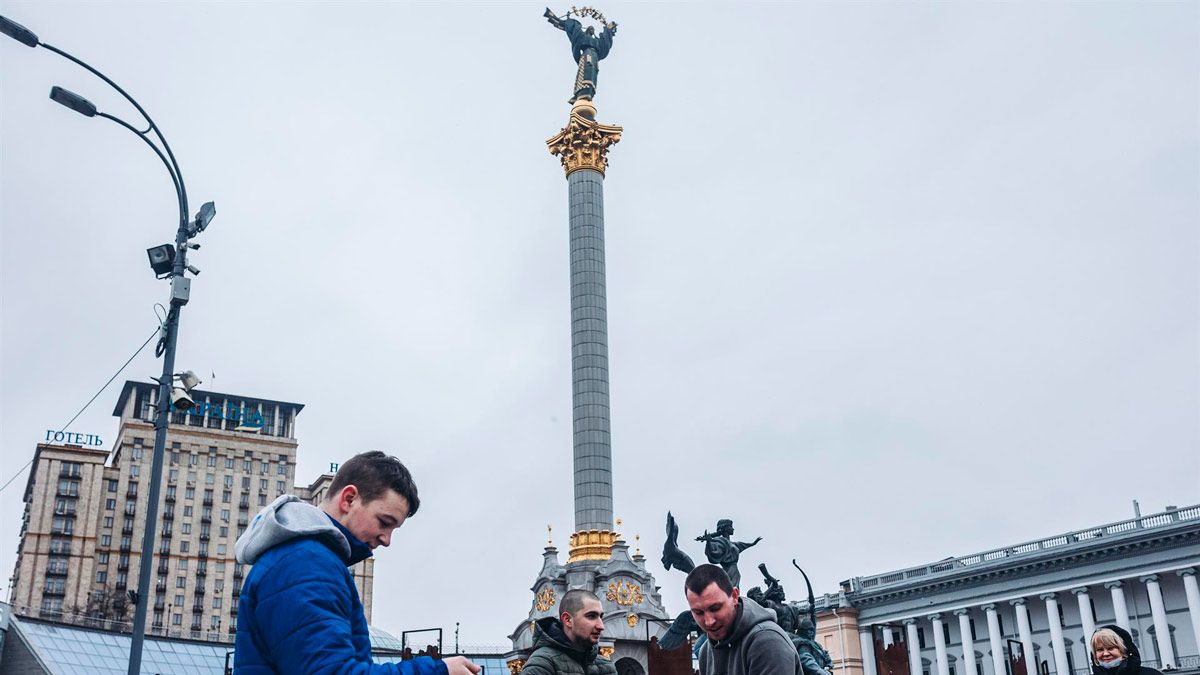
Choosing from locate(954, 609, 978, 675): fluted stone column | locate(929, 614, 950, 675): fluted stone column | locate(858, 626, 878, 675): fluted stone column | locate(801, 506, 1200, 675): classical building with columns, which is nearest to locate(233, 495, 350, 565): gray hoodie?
locate(801, 506, 1200, 675): classical building with columns

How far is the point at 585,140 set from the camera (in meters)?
57.7

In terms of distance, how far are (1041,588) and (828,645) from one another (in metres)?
15.2

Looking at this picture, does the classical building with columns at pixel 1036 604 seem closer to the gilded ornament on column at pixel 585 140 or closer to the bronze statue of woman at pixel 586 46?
the gilded ornament on column at pixel 585 140

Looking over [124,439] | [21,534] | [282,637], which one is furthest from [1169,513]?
[21,534]

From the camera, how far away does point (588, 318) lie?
5325 centimetres

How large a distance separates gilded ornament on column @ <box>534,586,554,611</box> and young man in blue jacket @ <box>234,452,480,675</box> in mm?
43741

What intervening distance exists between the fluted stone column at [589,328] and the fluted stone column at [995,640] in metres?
29.1

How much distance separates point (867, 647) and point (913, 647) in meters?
3.80

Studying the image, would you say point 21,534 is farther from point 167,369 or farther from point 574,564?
point 167,369

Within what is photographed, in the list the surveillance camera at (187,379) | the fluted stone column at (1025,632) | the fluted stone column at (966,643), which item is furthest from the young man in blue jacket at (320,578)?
the fluted stone column at (966,643)

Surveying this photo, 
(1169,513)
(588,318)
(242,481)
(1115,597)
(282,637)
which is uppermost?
(242,481)

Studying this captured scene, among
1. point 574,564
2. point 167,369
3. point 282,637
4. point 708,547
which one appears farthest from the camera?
point 574,564

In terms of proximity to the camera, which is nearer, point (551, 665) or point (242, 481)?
point (551, 665)

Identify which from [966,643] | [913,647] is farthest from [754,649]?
[913,647]
